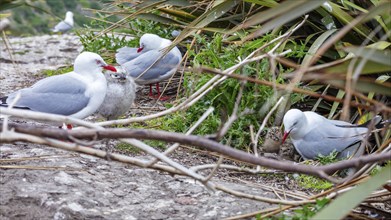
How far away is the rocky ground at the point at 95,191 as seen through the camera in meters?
2.96

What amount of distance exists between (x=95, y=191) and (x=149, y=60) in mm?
2445

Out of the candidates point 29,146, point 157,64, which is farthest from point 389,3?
point 157,64

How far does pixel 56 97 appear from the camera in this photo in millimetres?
4008

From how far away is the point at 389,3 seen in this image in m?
2.06

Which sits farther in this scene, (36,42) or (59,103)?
(36,42)

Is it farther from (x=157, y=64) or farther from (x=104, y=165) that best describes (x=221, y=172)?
(x=157, y=64)

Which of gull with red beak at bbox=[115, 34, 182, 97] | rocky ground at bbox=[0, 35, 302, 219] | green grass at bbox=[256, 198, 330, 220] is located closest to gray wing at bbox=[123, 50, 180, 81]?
gull with red beak at bbox=[115, 34, 182, 97]

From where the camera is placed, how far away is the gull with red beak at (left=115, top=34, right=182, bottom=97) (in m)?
5.37

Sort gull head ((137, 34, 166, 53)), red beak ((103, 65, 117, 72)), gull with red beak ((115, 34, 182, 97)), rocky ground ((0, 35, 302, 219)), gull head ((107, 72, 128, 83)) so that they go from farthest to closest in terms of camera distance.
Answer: gull head ((137, 34, 166, 53)) → gull with red beak ((115, 34, 182, 97)) → gull head ((107, 72, 128, 83)) → red beak ((103, 65, 117, 72)) → rocky ground ((0, 35, 302, 219))

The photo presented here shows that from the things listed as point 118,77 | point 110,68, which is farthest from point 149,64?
point 110,68

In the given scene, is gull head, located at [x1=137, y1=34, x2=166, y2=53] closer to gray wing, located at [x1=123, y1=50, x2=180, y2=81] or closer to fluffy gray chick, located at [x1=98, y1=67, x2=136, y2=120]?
gray wing, located at [x1=123, y1=50, x2=180, y2=81]

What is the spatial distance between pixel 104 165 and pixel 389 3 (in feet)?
6.28

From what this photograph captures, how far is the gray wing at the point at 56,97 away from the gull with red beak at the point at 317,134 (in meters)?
1.20

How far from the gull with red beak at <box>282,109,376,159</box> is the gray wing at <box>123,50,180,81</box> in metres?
1.32
